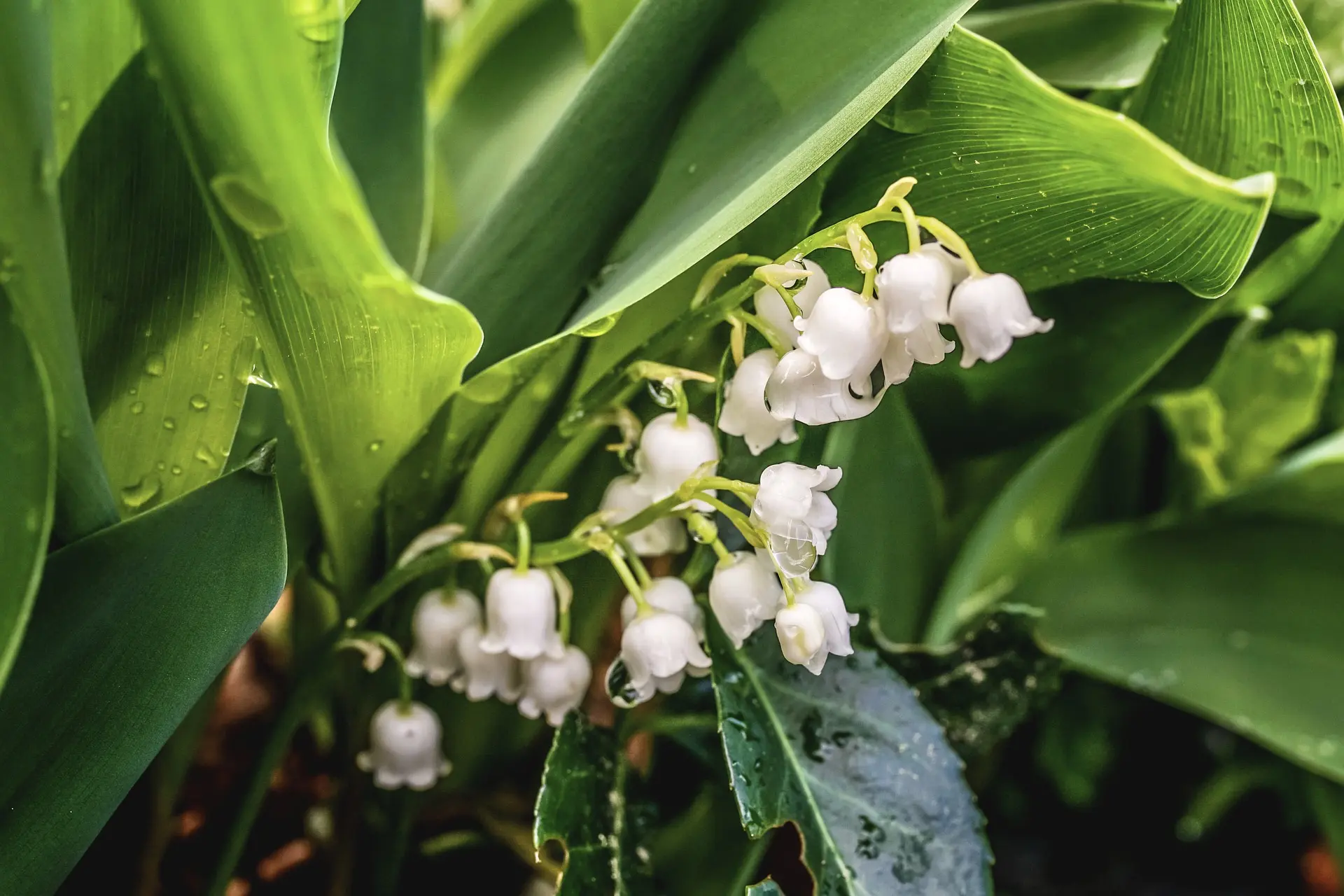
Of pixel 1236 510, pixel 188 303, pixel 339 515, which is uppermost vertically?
pixel 188 303

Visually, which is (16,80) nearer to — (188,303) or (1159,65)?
(188,303)

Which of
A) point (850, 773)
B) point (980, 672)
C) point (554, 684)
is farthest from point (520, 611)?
point (980, 672)

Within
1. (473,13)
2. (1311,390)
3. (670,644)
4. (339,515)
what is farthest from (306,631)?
(1311,390)

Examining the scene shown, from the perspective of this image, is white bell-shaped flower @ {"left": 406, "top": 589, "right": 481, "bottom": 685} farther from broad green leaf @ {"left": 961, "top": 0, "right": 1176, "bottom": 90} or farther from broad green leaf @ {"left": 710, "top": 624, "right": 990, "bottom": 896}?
broad green leaf @ {"left": 961, "top": 0, "right": 1176, "bottom": 90}

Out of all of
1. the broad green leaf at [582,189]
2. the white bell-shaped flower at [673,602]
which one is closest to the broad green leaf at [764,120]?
the broad green leaf at [582,189]

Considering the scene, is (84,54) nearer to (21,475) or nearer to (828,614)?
(21,475)

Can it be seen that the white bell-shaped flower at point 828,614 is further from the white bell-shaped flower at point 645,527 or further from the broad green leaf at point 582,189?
the broad green leaf at point 582,189
